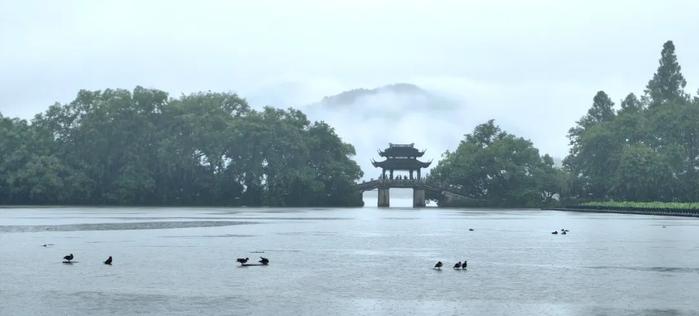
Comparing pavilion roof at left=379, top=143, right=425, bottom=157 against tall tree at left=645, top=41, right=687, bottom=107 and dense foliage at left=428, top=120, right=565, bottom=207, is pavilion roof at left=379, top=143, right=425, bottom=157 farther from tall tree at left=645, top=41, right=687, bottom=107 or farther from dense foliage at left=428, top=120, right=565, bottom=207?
tall tree at left=645, top=41, right=687, bottom=107

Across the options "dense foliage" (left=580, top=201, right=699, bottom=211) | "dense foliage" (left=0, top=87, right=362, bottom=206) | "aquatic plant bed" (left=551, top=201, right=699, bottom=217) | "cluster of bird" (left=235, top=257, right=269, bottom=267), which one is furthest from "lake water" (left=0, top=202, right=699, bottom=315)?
"dense foliage" (left=0, top=87, right=362, bottom=206)

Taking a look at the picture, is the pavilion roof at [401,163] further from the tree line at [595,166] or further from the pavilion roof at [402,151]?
the tree line at [595,166]

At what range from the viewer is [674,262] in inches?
1123

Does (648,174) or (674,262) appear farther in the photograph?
(648,174)

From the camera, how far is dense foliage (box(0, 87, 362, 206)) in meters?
121

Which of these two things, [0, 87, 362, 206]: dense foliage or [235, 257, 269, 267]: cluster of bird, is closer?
[235, 257, 269, 267]: cluster of bird

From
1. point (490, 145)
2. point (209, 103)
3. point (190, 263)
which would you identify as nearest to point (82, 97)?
point (209, 103)

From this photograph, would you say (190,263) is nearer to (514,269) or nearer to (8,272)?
(8,272)

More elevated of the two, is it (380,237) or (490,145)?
(490,145)

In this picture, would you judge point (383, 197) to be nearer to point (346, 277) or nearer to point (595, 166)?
point (595, 166)

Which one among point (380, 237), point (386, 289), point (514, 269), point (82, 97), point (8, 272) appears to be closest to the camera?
point (386, 289)

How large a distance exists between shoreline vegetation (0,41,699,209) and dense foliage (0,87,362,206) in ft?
0.60

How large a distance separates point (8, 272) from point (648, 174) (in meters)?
105

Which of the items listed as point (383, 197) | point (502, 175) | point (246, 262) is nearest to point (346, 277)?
point (246, 262)
